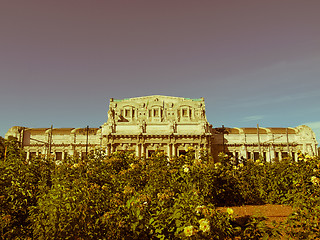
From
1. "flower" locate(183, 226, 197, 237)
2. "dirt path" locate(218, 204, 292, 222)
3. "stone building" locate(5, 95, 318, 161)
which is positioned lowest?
"dirt path" locate(218, 204, 292, 222)

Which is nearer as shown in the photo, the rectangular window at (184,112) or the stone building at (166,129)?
the stone building at (166,129)

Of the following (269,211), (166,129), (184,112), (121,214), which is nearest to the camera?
(121,214)

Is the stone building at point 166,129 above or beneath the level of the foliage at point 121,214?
above

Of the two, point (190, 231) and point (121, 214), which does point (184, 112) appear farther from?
point (190, 231)

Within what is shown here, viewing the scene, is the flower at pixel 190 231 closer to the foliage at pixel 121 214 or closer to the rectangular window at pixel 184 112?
the foliage at pixel 121 214

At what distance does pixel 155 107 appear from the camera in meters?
37.9

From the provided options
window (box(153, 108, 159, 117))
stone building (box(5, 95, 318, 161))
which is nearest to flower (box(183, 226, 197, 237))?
stone building (box(5, 95, 318, 161))

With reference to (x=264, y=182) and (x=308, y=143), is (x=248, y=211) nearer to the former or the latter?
(x=264, y=182)

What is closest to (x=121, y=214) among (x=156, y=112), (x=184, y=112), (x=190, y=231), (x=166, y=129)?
(x=190, y=231)

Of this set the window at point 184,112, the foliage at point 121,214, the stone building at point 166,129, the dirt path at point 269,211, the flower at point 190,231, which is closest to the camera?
the flower at point 190,231

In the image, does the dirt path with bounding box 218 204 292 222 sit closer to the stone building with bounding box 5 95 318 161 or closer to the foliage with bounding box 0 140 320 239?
the foliage with bounding box 0 140 320 239

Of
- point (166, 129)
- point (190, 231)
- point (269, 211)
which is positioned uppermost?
point (166, 129)

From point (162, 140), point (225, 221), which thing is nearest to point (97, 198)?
Result: point (225, 221)

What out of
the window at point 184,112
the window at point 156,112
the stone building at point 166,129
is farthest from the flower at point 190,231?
the window at point 184,112
